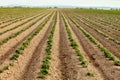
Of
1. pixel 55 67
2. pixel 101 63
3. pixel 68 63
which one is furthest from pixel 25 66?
pixel 101 63

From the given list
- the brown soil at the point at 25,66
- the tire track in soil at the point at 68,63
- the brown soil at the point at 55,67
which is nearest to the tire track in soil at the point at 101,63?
the tire track in soil at the point at 68,63

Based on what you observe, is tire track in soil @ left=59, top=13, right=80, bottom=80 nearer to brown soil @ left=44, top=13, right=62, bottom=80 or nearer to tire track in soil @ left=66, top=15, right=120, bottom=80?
brown soil @ left=44, top=13, right=62, bottom=80

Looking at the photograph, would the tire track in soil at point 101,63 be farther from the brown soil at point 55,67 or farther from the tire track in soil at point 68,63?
the brown soil at point 55,67

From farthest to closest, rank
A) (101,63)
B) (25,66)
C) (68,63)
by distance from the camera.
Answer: (101,63)
(68,63)
(25,66)

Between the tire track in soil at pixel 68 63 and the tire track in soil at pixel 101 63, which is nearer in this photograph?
the tire track in soil at pixel 68 63

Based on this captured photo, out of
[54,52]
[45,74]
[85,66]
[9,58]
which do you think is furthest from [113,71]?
[9,58]

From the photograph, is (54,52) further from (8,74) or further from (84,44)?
(8,74)

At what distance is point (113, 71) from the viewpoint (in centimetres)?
1340

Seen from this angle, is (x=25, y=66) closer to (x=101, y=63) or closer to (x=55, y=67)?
(x=55, y=67)

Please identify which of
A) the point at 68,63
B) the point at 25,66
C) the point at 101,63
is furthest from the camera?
the point at 101,63

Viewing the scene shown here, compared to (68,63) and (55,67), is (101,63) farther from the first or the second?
(55,67)

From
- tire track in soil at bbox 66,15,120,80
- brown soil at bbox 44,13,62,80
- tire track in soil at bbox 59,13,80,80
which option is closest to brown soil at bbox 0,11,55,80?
brown soil at bbox 44,13,62,80

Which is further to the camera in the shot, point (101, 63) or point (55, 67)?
point (101, 63)

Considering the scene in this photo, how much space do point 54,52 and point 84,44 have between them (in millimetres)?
4267
